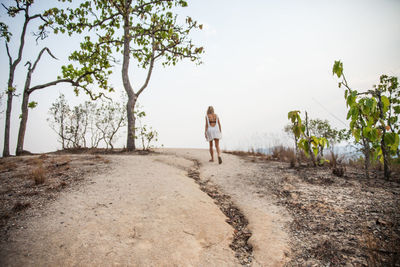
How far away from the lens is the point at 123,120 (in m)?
11.6

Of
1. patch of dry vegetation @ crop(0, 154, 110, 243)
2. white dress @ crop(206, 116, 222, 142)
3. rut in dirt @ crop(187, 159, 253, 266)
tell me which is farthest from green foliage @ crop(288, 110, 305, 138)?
patch of dry vegetation @ crop(0, 154, 110, 243)

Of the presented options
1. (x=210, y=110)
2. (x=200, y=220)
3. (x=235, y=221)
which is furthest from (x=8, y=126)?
(x=235, y=221)

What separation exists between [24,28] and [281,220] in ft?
45.3

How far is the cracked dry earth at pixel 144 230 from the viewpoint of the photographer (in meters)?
2.06

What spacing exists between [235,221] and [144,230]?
1390 mm

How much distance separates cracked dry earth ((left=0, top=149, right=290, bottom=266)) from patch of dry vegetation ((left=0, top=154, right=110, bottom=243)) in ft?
0.89

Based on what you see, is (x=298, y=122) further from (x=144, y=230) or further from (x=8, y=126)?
(x=8, y=126)

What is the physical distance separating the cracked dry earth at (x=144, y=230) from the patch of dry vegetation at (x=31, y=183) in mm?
271

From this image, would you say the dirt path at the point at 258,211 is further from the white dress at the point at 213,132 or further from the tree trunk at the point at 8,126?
the tree trunk at the point at 8,126

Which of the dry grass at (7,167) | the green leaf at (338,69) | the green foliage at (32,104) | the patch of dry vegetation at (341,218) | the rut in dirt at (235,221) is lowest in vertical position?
the rut in dirt at (235,221)

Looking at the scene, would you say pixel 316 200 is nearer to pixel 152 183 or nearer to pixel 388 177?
pixel 388 177

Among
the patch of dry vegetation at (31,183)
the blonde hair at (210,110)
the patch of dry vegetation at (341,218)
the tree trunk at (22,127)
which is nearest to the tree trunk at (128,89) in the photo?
the patch of dry vegetation at (31,183)

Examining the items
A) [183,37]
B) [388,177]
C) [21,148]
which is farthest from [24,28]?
[388,177]

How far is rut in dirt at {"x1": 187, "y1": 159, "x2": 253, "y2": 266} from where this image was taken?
221 centimetres
